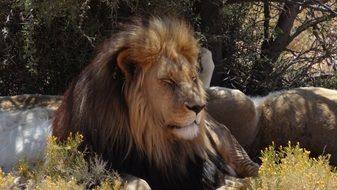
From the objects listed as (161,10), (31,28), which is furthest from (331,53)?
(31,28)

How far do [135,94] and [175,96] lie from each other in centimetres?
23

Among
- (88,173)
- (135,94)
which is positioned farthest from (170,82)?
(88,173)

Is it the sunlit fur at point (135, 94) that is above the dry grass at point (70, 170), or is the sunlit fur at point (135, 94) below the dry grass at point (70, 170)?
above

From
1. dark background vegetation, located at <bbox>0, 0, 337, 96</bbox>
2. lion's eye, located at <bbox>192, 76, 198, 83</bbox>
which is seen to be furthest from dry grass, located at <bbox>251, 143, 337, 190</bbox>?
dark background vegetation, located at <bbox>0, 0, 337, 96</bbox>

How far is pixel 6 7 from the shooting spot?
16.6ft

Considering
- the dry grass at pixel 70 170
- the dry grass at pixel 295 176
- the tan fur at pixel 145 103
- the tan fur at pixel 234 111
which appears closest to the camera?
the dry grass at pixel 295 176

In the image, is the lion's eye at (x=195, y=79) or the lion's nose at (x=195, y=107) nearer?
the lion's nose at (x=195, y=107)

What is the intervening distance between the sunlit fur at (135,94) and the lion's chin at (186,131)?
2.2 inches

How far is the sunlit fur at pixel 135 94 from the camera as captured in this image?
3324mm

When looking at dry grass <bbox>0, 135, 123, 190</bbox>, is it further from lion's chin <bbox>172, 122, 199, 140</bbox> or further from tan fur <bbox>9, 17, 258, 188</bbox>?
lion's chin <bbox>172, 122, 199, 140</bbox>

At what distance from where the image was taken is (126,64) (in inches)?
132

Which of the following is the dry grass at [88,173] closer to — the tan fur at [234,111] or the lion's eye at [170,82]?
the lion's eye at [170,82]

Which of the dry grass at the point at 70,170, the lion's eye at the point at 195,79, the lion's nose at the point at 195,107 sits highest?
the lion's eye at the point at 195,79

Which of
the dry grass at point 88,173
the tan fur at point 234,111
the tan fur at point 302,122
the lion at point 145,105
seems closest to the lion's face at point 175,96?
the lion at point 145,105
